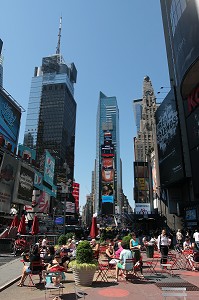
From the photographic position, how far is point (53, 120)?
15612cm

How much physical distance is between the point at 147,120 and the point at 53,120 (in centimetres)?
6213

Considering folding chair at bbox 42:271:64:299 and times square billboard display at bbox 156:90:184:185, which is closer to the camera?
folding chair at bbox 42:271:64:299

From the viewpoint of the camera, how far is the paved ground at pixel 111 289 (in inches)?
301

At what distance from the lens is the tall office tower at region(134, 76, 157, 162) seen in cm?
11444

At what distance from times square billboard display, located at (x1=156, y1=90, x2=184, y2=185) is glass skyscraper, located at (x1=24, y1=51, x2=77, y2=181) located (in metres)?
92.8

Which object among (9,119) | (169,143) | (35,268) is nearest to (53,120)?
(9,119)

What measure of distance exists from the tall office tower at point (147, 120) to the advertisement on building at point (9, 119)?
60.8 meters

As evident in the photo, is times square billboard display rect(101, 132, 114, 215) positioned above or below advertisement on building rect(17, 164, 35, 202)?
above

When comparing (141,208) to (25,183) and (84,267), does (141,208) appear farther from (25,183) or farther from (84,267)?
(84,267)

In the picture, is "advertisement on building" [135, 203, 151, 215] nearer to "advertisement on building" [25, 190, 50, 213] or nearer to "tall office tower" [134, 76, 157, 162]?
"advertisement on building" [25, 190, 50, 213]

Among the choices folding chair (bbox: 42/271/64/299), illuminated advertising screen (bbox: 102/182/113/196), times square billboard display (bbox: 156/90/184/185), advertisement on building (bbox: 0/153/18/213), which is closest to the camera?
folding chair (bbox: 42/271/64/299)

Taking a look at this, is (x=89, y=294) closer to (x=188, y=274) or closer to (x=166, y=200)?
(x=188, y=274)

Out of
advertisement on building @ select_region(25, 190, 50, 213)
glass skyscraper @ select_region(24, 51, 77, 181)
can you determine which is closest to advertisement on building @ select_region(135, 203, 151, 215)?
advertisement on building @ select_region(25, 190, 50, 213)

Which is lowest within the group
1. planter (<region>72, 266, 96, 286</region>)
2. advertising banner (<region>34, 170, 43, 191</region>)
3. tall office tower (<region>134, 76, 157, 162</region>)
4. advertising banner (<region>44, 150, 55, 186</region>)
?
planter (<region>72, 266, 96, 286</region>)
